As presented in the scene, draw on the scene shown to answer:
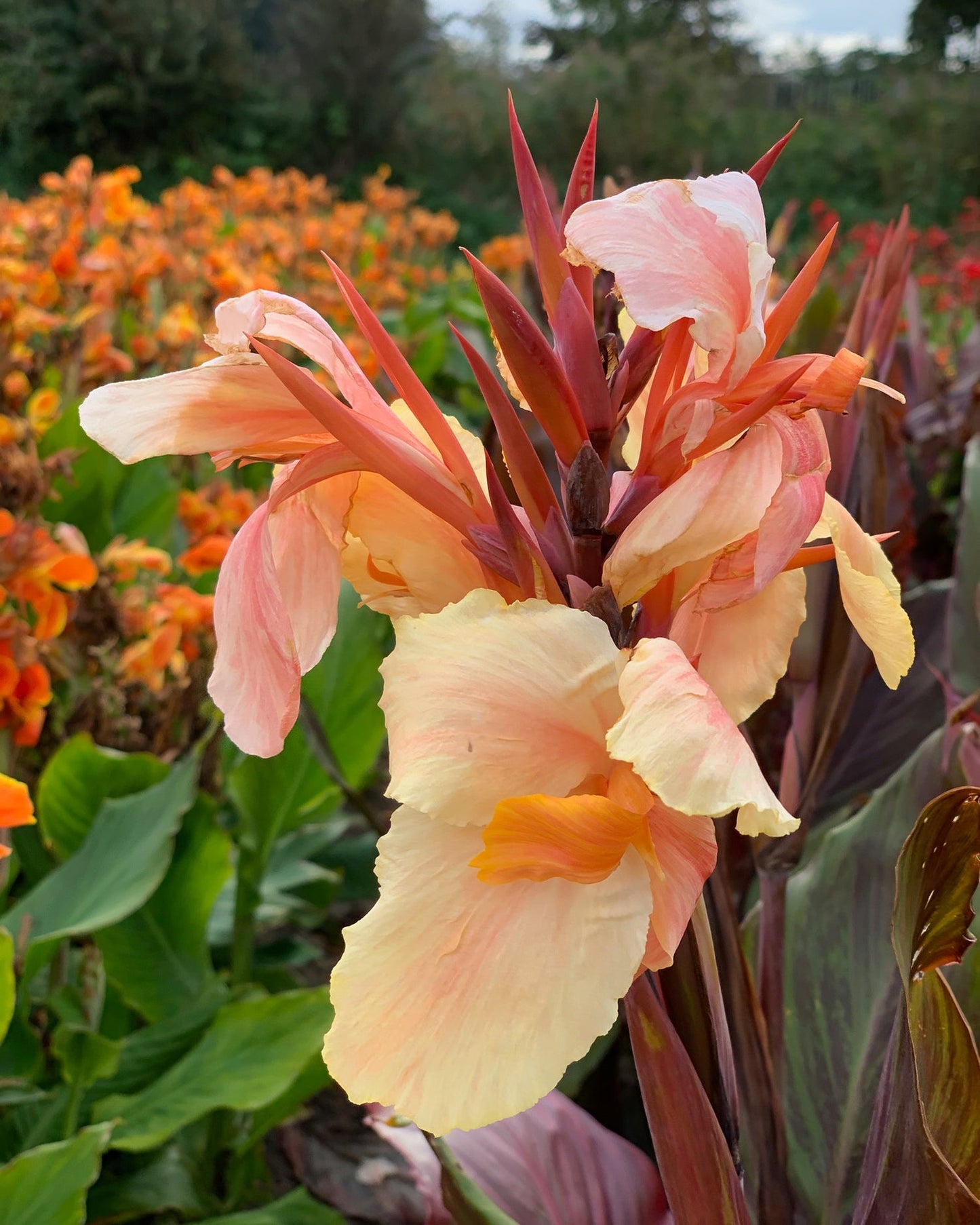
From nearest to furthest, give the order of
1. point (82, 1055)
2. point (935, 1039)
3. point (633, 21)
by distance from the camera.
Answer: point (935, 1039) < point (82, 1055) < point (633, 21)

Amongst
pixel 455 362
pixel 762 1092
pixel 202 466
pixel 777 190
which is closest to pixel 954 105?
pixel 777 190

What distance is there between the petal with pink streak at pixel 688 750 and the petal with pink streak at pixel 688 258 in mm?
100

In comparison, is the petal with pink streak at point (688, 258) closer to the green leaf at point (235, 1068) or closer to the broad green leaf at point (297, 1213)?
the green leaf at point (235, 1068)

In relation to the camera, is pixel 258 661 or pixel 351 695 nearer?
pixel 258 661

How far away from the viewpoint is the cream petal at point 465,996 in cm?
27

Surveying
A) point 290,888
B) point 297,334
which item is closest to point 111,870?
point 290,888

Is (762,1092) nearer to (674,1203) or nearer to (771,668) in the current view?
(674,1203)

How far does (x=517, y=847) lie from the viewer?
0.28 m

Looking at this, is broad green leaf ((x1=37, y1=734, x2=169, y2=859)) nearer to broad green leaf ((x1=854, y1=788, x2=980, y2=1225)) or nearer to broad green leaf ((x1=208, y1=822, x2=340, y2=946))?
broad green leaf ((x1=208, y1=822, x2=340, y2=946))

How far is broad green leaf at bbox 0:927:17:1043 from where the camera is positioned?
73 centimetres

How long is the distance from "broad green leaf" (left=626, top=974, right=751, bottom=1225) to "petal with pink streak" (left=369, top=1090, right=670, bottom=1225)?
0.23m

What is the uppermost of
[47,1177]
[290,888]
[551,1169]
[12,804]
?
[12,804]

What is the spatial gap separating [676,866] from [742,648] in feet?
0.26

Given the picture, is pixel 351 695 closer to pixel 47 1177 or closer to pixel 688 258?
pixel 47 1177
